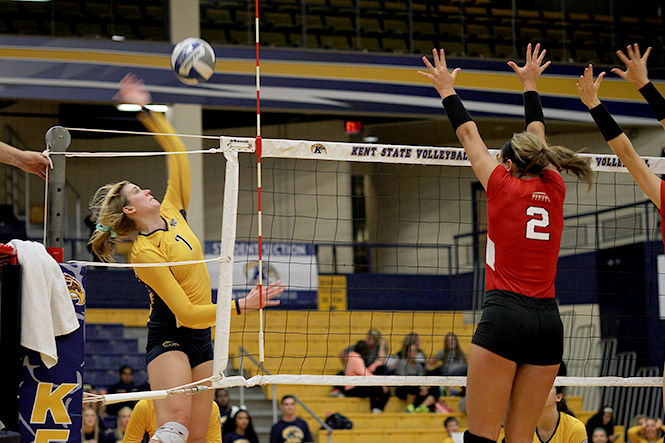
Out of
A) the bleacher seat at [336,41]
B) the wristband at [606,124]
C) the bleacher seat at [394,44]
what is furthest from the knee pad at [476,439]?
the bleacher seat at [394,44]

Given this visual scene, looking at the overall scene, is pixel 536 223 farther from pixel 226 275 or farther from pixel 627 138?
pixel 226 275

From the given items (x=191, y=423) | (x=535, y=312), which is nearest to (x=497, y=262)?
(x=535, y=312)

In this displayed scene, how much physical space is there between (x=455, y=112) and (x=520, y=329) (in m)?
1.09

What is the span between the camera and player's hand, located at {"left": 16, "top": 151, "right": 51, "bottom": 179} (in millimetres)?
4599

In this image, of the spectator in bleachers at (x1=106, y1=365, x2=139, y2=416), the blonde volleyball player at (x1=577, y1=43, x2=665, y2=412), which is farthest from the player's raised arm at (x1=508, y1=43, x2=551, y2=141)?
the spectator in bleachers at (x1=106, y1=365, x2=139, y2=416)

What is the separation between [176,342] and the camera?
205 inches

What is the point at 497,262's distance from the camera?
4.11 meters

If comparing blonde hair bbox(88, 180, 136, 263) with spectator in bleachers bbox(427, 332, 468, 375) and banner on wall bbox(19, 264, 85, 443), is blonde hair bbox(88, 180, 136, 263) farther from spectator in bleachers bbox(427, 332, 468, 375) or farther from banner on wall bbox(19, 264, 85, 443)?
spectator in bleachers bbox(427, 332, 468, 375)

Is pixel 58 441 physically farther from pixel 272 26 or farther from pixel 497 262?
pixel 272 26

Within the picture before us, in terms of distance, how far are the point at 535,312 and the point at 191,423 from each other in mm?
2289

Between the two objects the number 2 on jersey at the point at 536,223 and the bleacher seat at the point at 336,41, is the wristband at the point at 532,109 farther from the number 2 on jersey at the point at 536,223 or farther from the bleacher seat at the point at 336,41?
the bleacher seat at the point at 336,41

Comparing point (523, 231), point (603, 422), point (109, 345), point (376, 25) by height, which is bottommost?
point (603, 422)

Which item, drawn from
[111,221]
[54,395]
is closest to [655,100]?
[111,221]

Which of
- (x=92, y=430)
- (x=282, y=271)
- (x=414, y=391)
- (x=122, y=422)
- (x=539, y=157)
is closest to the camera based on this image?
(x=539, y=157)
